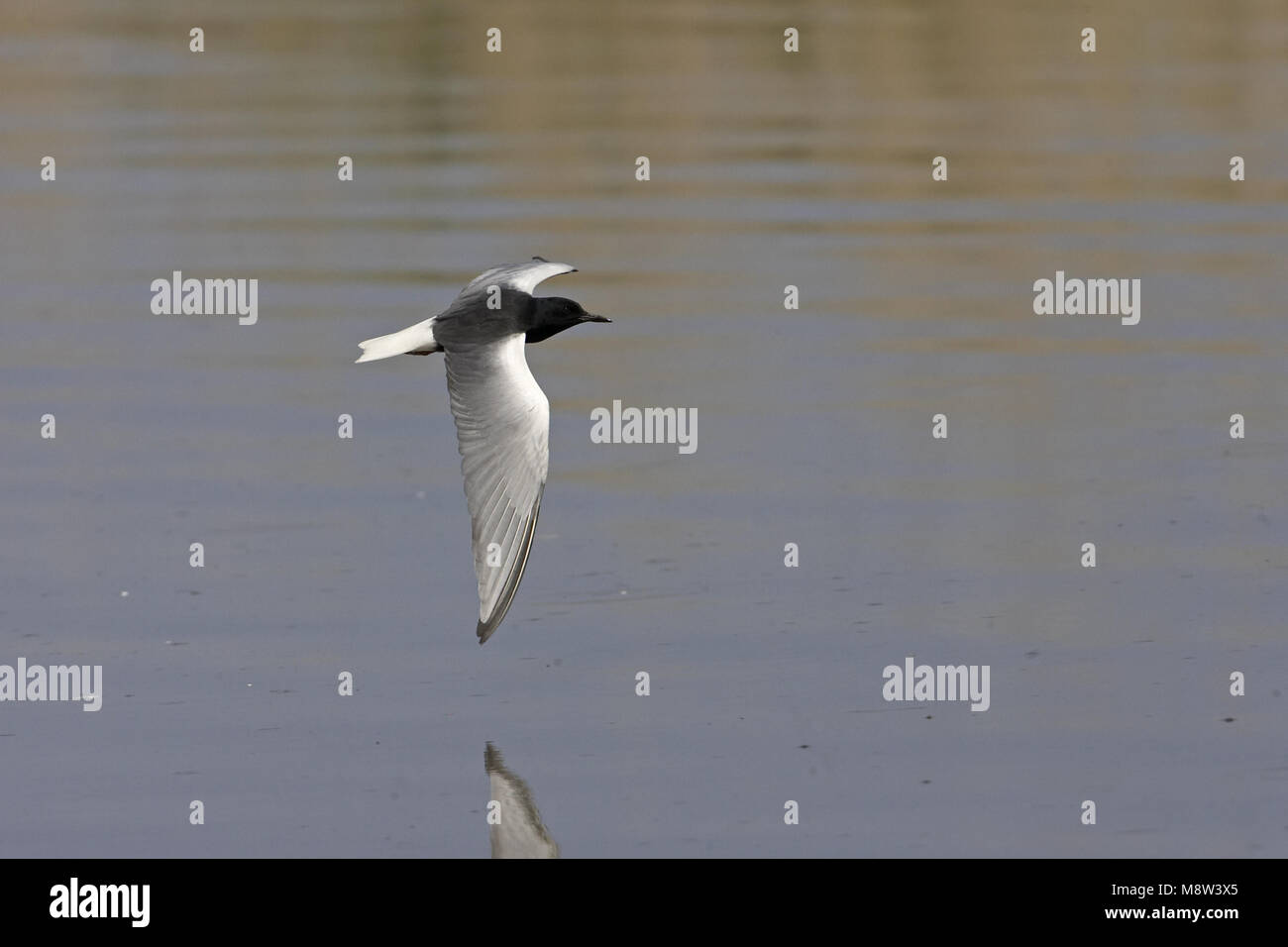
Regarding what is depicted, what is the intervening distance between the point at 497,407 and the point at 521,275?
1.31m

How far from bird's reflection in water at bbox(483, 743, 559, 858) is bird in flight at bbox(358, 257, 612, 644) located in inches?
18.3

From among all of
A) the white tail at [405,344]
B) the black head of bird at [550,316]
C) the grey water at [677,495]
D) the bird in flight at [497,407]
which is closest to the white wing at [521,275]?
the bird in flight at [497,407]

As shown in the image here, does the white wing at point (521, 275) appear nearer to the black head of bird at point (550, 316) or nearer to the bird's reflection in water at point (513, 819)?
the black head of bird at point (550, 316)

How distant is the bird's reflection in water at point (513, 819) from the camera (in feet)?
24.1

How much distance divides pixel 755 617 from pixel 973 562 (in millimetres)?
1141

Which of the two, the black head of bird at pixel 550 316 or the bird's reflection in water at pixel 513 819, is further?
the black head of bird at pixel 550 316

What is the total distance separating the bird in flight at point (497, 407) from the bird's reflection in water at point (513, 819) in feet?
1.52

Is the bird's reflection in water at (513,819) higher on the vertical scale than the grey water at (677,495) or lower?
lower

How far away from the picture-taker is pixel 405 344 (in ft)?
30.8

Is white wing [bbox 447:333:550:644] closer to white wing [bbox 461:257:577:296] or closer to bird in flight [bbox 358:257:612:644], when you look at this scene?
bird in flight [bbox 358:257:612:644]

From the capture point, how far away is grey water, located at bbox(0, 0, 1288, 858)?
783 cm

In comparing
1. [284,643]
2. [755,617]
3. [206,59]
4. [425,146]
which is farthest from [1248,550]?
[206,59]

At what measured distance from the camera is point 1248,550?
33.2 ft

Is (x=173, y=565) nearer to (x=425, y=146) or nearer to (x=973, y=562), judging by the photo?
(x=973, y=562)
